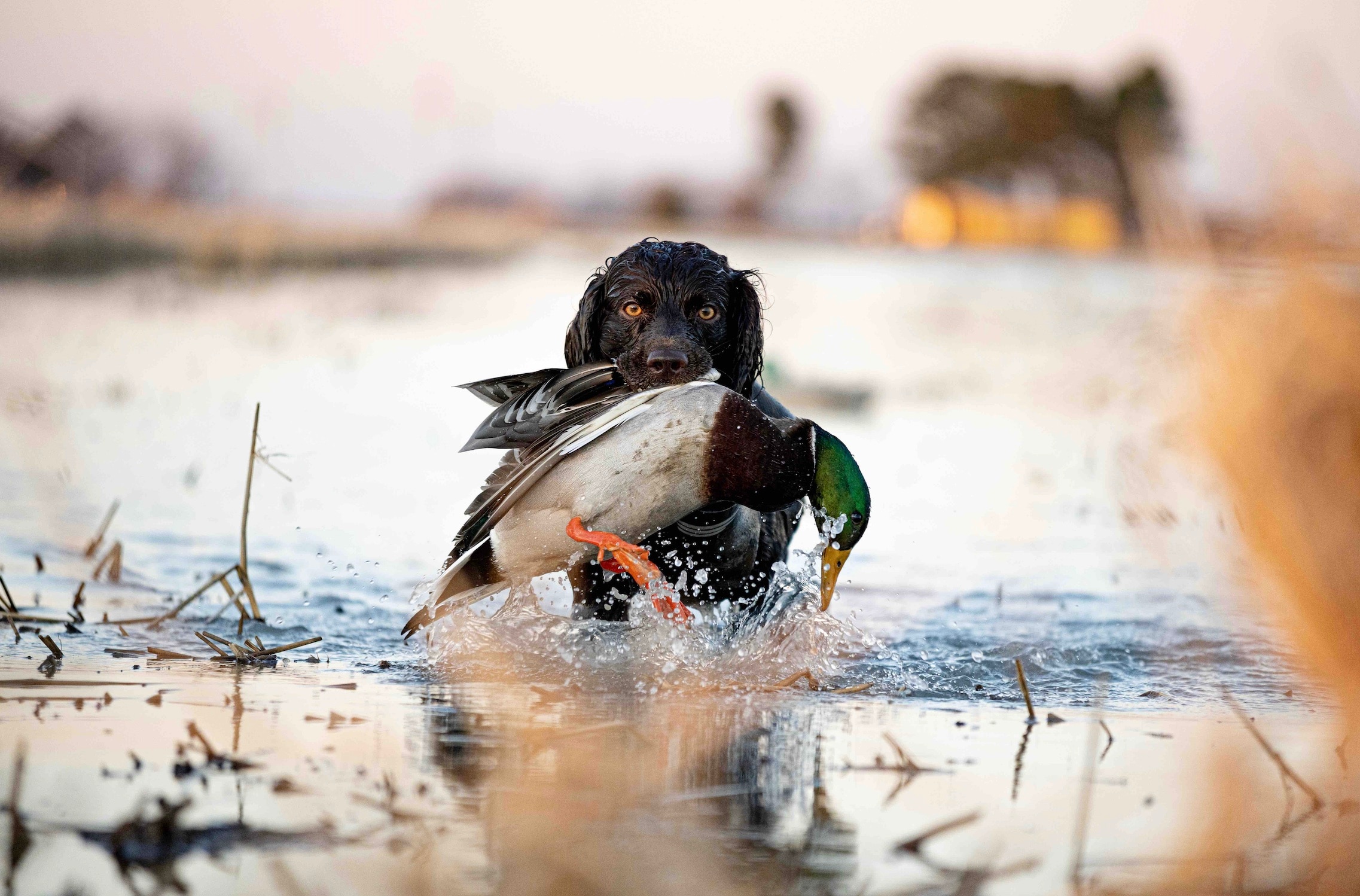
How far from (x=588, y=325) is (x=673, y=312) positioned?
0.36 meters

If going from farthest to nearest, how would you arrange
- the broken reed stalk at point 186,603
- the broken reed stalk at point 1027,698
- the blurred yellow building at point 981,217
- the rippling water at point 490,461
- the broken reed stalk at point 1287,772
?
the blurred yellow building at point 981,217 < the broken reed stalk at point 186,603 < the rippling water at point 490,461 < the broken reed stalk at point 1027,698 < the broken reed stalk at point 1287,772

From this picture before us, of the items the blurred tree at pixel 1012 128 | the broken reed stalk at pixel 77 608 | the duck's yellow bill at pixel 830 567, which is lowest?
the broken reed stalk at pixel 77 608

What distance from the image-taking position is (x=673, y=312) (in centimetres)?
487

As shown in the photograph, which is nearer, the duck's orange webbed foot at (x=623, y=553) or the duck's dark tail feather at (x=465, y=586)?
the duck's orange webbed foot at (x=623, y=553)

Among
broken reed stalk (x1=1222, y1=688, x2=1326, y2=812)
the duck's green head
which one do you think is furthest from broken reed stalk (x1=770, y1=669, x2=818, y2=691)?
broken reed stalk (x1=1222, y1=688, x2=1326, y2=812)

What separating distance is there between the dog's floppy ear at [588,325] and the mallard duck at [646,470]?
0.57 m

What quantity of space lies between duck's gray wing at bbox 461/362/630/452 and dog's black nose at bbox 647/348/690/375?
0.11 m

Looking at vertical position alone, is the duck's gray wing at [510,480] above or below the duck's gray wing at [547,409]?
below

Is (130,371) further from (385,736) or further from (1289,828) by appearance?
(1289,828)

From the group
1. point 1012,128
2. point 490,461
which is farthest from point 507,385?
point 1012,128

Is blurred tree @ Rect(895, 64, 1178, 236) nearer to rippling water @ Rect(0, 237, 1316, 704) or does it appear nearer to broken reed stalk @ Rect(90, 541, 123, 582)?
rippling water @ Rect(0, 237, 1316, 704)

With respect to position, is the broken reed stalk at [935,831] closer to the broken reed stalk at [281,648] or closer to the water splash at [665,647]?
the water splash at [665,647]

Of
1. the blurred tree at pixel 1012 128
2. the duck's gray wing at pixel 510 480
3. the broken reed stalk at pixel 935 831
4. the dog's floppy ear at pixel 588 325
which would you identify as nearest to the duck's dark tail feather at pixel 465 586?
the duck's gray wing at pixel 510 480

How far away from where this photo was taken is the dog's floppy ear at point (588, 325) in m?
5.06
